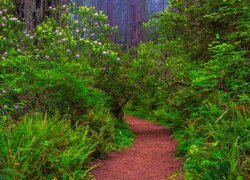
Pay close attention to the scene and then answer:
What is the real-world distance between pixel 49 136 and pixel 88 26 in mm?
5631

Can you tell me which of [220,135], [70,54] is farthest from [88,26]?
[220,135]

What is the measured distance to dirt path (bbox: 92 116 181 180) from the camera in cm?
640

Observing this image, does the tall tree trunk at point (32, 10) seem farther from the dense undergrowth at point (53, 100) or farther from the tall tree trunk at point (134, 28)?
the tall tree trunk at point (134, 28)

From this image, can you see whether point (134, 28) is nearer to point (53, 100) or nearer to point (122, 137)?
point (122, 137)

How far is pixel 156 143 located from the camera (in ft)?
31.7

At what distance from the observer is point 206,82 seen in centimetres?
702

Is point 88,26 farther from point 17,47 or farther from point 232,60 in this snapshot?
point 232,60

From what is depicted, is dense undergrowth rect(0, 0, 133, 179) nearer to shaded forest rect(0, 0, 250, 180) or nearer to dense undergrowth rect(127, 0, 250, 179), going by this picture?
shaded forest rect(0, 0, 250, 180)

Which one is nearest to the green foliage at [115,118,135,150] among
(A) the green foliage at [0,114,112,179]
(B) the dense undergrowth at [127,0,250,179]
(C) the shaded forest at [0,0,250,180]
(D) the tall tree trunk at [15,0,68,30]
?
(C) the shaded forest at [0,0,250,180]

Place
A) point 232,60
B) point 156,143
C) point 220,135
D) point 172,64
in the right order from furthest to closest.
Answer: point 172,64 → point 156,143 → point 232,60 → point 220,135

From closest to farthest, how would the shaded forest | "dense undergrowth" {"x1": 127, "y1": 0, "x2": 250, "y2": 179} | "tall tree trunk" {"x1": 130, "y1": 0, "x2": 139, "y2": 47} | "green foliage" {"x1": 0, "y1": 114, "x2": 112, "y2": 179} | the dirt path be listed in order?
"green foliage" {"x1": 0, "y1": 114, "x2": 112, "y2": 179}
"dense undergrowth" {"x1": 127, "y1": 0, "x2": 250, "y2": 179}
the shaded forest
the dirt path
"tall tree trunk" {"x1": 130, "y1": 0, "x2": 139, "y2": 47}

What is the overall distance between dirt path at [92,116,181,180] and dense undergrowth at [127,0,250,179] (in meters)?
0.41

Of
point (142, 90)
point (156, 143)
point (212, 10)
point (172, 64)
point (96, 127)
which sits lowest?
point (156, 143)

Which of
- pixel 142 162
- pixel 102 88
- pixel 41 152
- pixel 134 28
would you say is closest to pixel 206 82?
pixel 142 162
